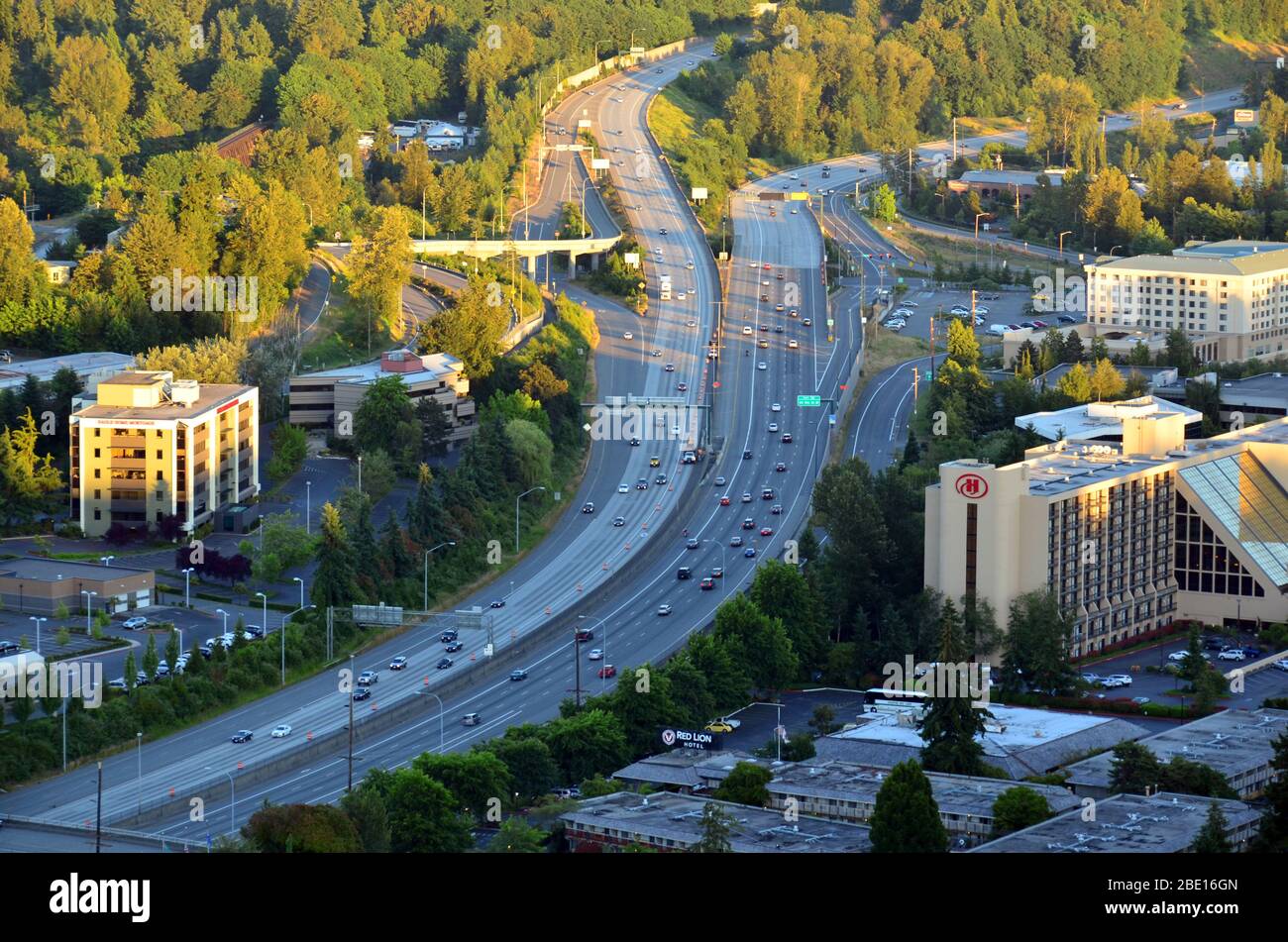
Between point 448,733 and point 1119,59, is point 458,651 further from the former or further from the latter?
point 1119,59

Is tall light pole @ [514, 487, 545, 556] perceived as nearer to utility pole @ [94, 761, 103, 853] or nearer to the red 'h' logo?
the red 'h' logo

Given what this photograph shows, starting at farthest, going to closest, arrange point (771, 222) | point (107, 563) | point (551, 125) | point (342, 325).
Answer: point (551, 125)
point (771, 222)
point (342, 325)
point (107, 563)

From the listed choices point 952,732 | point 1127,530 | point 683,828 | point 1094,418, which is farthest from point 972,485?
point 683,828

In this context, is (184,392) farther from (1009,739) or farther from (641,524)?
(1009,739)

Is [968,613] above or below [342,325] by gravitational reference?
below

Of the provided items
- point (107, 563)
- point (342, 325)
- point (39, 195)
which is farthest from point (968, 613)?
point (39, 195)

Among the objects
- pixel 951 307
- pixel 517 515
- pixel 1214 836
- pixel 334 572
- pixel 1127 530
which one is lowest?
pixel 1214 836
